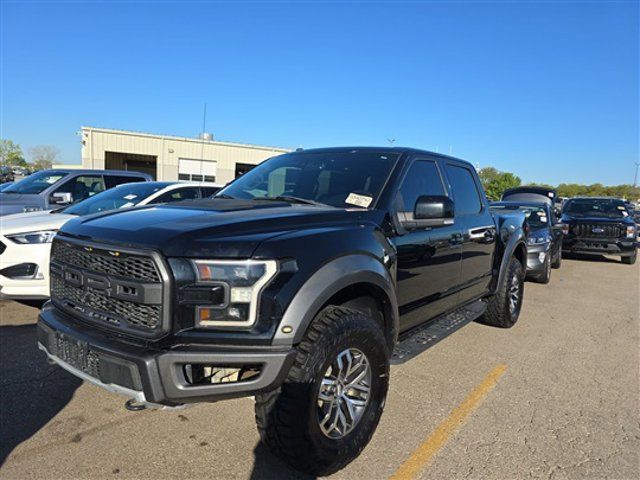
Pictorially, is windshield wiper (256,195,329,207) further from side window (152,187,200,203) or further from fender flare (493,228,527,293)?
side window (152,187,200,203)

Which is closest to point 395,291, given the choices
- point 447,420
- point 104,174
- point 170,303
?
point 447,420

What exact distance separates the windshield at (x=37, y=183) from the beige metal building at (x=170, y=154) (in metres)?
24.8

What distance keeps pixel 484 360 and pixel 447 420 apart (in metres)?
1.51

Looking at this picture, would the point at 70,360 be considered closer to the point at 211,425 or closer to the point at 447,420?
the point at 211,425

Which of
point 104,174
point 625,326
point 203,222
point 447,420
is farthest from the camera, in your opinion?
point 104,174

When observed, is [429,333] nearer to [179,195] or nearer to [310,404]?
[310,404]

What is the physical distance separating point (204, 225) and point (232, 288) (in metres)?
0.40

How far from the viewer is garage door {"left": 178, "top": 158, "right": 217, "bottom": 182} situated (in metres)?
37.7

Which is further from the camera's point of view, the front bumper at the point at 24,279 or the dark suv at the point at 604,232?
the dark suv at the point at 604,232

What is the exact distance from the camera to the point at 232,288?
2.29 metres

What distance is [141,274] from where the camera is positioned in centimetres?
232

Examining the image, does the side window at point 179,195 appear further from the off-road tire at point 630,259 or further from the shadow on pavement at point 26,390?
the off-road tire at point 630,259

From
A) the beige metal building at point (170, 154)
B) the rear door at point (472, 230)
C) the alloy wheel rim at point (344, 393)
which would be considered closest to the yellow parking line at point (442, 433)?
the alloy wheel rim at point (344, 393)

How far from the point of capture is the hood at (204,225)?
2305 millimetres
